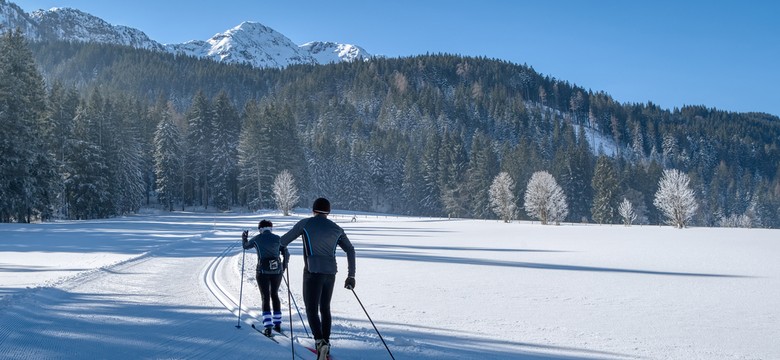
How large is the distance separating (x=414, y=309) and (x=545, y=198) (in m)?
63.2

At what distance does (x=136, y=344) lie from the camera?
693cm

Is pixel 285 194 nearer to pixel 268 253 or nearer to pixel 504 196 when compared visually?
pixel 504 196

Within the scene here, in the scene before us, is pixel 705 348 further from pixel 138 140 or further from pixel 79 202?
pixel 138 140

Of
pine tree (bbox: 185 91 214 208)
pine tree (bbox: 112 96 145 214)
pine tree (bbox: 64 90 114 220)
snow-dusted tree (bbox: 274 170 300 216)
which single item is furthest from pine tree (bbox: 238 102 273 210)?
pine tree (bbox: 64 90 114 220)

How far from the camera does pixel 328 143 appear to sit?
10388 centimetres

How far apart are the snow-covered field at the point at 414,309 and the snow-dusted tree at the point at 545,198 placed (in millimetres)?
50158

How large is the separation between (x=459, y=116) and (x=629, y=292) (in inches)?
5679

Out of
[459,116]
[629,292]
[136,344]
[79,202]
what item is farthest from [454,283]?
[459,116]

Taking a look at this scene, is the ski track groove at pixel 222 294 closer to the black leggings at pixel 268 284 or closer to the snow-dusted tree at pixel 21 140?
the black leggings at pixel 268 284

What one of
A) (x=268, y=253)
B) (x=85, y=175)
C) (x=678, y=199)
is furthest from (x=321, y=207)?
(x=678, y=199)

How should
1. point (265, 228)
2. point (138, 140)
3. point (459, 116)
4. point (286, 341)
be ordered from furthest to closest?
1. point (459, 116)
2. point (138, 140)
3. point (265, 228)
4. point (286, 341)

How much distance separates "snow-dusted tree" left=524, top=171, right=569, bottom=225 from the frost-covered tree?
159 ft

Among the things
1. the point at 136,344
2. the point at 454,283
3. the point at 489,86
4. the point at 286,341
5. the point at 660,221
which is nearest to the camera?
the point at 136,344

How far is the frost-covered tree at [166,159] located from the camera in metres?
69.8
